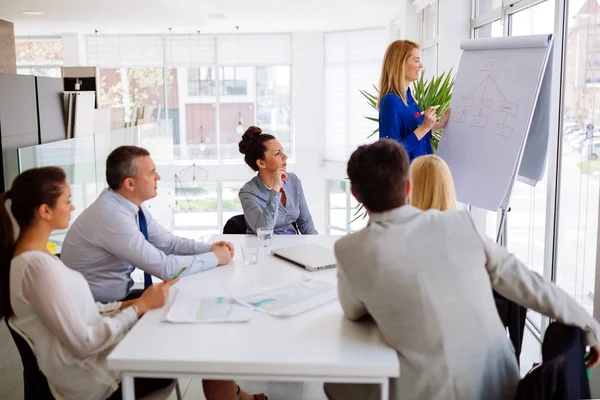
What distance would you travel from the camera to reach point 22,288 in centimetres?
182

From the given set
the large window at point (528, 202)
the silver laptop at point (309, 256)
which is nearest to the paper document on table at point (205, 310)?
the silver laptop at point (309, 256)

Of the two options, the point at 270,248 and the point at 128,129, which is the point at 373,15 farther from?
the point at 270,248

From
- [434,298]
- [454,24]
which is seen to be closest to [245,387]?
[434,298]

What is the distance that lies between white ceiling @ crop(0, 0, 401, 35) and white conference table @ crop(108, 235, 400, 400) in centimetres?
546

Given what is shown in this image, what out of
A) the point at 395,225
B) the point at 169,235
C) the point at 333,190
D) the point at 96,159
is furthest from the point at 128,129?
the point at 333,190

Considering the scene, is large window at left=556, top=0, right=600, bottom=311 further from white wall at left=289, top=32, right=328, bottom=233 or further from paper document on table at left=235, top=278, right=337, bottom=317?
white wall at left=289, top=32, right=328, bottom=233

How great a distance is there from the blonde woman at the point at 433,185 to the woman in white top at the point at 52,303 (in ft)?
3.33

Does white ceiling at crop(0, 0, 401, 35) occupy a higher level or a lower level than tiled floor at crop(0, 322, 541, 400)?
higher

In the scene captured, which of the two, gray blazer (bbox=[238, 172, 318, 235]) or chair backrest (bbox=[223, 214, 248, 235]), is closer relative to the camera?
gray blazer (bbox=[238, 172, 318, 235])

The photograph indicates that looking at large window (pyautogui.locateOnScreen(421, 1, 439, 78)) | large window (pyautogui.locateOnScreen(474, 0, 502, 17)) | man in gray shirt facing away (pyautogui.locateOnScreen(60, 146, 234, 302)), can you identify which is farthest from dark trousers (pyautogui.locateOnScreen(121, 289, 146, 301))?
large window (pyautogui.locateOnScreen(421, 1, 439, 78))

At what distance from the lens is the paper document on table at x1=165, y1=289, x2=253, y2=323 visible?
191 cm

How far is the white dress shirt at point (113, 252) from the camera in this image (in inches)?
92.7

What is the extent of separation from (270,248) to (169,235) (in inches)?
18.4

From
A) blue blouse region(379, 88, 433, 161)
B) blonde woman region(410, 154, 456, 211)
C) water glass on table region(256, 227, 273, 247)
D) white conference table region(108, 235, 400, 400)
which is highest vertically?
blue blouse region(379, 88, 433, 161)
